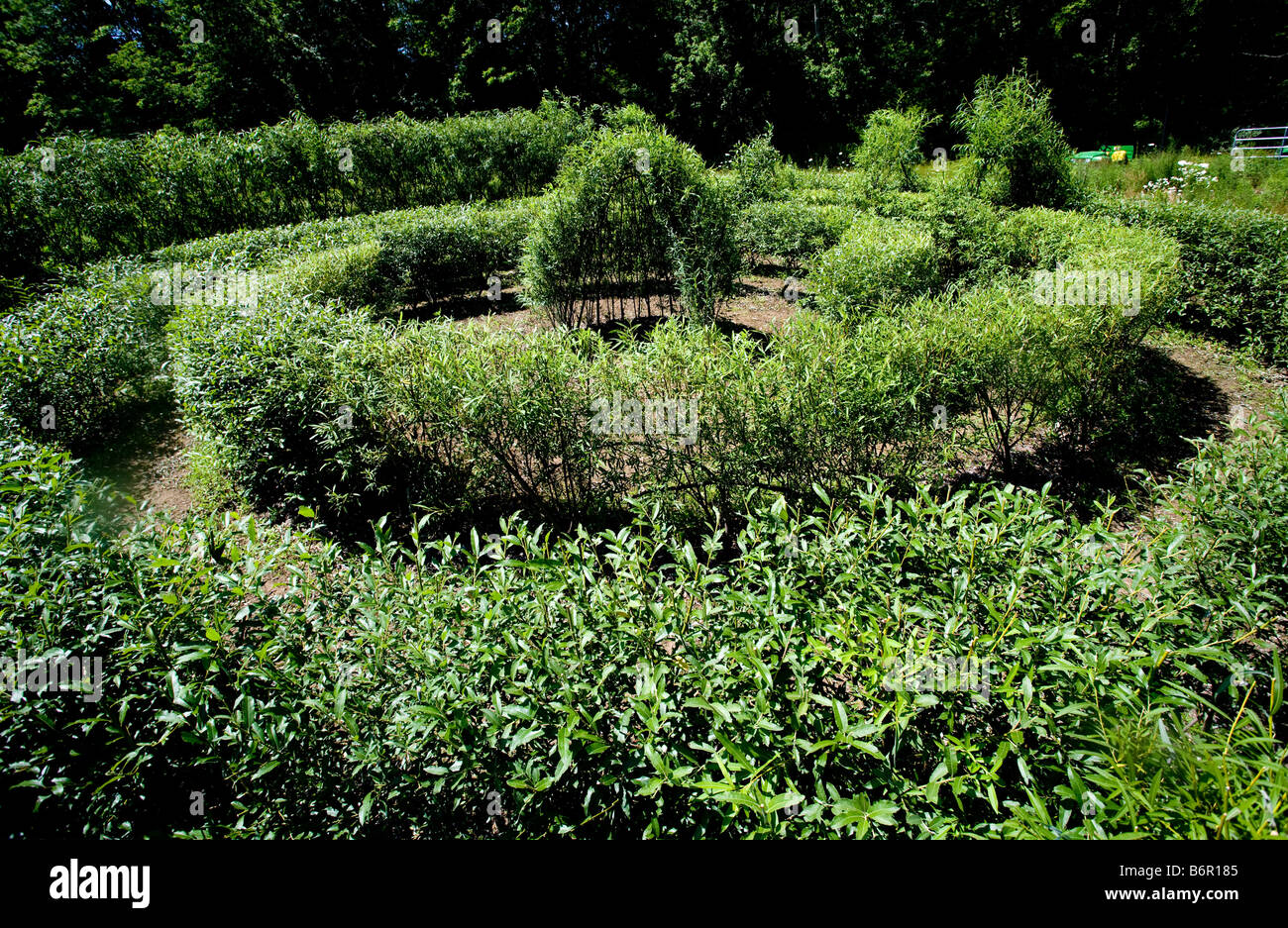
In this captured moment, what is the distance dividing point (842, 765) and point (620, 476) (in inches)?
113

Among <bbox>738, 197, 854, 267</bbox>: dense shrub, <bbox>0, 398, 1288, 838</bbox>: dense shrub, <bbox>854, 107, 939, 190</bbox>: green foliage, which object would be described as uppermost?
<bbox>854, 107, 939, 190</bbox>: green foliage

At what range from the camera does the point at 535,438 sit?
4.34 meters

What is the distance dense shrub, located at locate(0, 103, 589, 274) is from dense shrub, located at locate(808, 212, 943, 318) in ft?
38.7

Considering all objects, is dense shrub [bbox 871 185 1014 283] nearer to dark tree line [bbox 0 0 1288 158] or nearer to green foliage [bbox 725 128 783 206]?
green foliage [bbox 725 128 783 206]

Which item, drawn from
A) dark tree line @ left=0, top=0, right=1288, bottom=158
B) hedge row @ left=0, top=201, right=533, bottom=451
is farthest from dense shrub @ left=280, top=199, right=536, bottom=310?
dark tree line @ left=0, top=0, right=1288, bottom=158

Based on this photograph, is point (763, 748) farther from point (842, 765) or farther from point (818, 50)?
point (818, 50)

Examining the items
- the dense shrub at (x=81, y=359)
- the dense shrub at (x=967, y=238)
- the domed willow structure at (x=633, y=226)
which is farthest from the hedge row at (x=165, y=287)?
the dense shrub at (x=967, y=238)

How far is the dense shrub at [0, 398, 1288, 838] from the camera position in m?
1.48

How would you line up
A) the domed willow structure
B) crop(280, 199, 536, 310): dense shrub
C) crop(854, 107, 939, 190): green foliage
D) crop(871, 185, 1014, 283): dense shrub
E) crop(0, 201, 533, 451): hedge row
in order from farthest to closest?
crop(854, 107, 939, 190): green foliage → crop(871, 185, 1014, 283): dense shrub → crop(280, 199, 536, 310): dense shrub → the domed willow structure → crop(0, 201, 533, 451): hedge row

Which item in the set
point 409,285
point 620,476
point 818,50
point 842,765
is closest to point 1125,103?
point 818,50

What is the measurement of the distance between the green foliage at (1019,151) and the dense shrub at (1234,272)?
9.56 ft

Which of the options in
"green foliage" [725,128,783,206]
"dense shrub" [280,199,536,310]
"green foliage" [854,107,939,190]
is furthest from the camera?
"green foliage" [854,107,939,190]

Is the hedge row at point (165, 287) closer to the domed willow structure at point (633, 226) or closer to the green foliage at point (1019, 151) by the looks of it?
the domed willow structure at point (633, 226)

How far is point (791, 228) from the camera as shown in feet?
37.0
